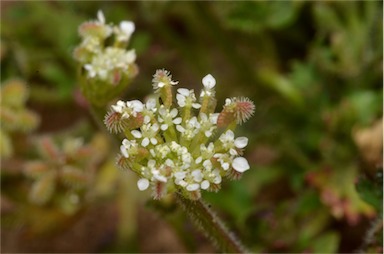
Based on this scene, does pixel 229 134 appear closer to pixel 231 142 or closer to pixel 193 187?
pixel 231 142

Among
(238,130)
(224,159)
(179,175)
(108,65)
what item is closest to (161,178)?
(179,175)

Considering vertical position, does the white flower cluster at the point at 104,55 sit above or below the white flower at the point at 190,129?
above

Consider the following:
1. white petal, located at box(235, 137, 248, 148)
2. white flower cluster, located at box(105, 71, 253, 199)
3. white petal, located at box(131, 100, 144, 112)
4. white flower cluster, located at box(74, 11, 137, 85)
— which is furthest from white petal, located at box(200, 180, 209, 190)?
white flower cluster, located at box(74, 11, 137, 85)

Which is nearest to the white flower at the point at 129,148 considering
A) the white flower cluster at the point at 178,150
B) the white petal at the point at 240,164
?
the white flower cluster at the point at 178,150

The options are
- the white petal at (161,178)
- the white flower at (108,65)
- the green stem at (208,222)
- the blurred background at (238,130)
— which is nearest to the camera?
the white petal at (161,178)

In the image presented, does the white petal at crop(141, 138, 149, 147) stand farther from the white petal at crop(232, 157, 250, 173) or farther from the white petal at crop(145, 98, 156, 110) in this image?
the white petal at crop(232, 157, 250, 173)

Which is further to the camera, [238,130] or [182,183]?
[238,130]

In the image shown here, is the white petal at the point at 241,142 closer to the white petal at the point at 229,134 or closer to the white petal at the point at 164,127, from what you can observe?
the white petal at the point at 229,134

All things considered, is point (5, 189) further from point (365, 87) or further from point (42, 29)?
point (365, 87)
